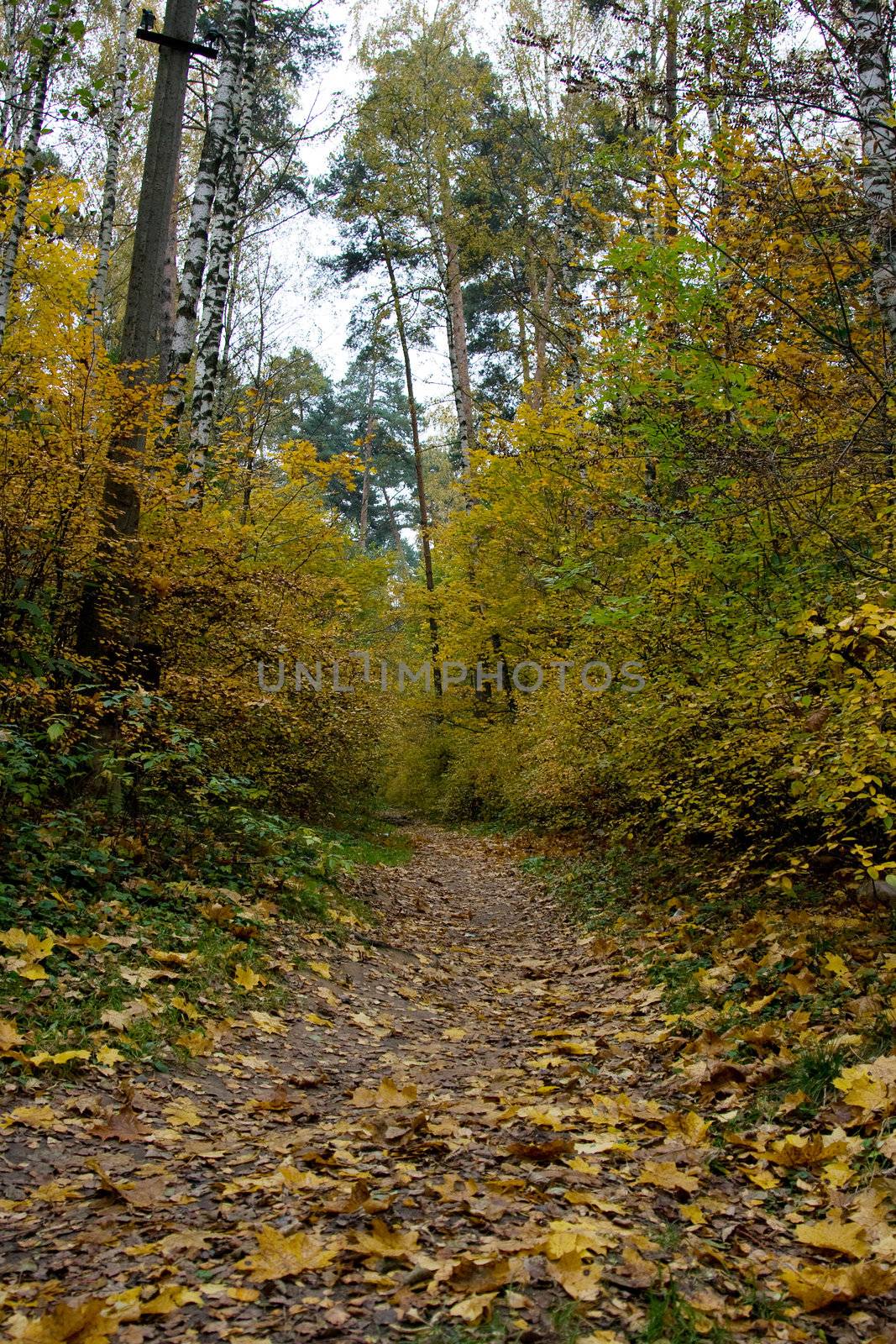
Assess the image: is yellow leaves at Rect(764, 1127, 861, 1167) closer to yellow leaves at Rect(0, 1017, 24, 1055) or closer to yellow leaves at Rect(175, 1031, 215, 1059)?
yellow leaves at Rect(175, 1031, 215, 1059)

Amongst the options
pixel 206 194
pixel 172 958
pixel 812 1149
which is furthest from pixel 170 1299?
A: pixel 206 194

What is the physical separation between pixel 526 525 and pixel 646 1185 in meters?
11.8

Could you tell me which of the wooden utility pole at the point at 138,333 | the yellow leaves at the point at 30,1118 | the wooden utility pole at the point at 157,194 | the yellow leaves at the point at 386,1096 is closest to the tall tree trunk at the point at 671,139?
the wooden utility pole at the point at 138,333

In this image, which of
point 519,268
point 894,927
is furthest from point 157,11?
point 894,927

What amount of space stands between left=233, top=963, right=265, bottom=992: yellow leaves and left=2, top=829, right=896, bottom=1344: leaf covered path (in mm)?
183

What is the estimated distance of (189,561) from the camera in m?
7.31

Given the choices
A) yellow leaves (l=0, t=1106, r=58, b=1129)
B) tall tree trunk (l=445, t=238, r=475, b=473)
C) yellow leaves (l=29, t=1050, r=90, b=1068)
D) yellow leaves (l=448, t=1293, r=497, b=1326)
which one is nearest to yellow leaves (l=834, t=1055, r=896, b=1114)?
yellow leaves (l=448, t=1293, r=497, b=1326)

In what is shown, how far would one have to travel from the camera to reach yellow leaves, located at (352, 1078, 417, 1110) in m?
3.67

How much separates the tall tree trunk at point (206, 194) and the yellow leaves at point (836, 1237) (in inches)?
412

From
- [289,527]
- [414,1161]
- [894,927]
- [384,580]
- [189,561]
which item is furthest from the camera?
[384,580]

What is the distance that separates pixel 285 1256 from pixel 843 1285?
1.51 metres

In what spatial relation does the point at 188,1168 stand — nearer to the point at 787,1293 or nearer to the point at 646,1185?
the point at 646,1185

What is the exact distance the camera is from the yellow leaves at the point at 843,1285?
214 centimetres

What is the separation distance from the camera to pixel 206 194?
10.7 metres
